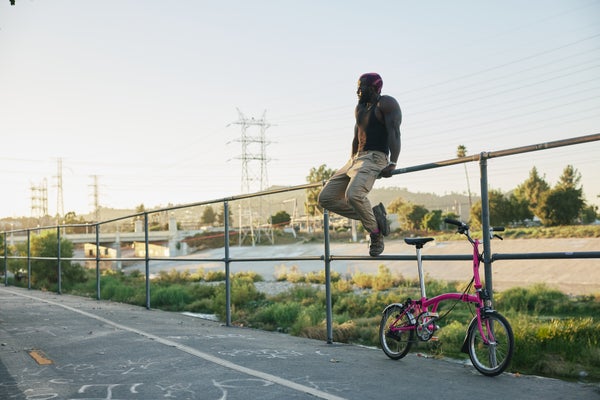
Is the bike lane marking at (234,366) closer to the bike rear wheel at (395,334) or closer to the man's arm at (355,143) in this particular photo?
the bike rear wheel at (395,334)

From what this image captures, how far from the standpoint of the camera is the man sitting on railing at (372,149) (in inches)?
225

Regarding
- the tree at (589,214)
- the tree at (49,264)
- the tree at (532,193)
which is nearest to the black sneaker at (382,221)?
the tree at (589,214)

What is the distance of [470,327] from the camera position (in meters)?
4.65

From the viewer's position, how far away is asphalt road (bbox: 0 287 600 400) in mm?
4223

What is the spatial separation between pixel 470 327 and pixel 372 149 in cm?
196

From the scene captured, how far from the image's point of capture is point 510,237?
10.3 meters

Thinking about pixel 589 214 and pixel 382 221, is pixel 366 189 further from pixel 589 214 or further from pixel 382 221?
pixel 589 214

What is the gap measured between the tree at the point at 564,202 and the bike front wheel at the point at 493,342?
5.10 ft

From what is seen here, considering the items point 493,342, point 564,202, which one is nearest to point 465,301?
point 493,342

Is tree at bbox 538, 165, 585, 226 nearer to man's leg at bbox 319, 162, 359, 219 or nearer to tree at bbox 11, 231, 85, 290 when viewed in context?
man's leg at bbox 319, 162, 359, 219

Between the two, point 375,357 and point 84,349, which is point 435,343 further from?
point 84,349

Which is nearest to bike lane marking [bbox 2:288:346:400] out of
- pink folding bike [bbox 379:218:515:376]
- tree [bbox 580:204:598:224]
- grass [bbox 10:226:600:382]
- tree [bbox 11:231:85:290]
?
pink folding bike [bbox 379:218:515:376]

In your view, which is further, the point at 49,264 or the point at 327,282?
the point at 49,264

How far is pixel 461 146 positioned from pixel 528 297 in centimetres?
6949
